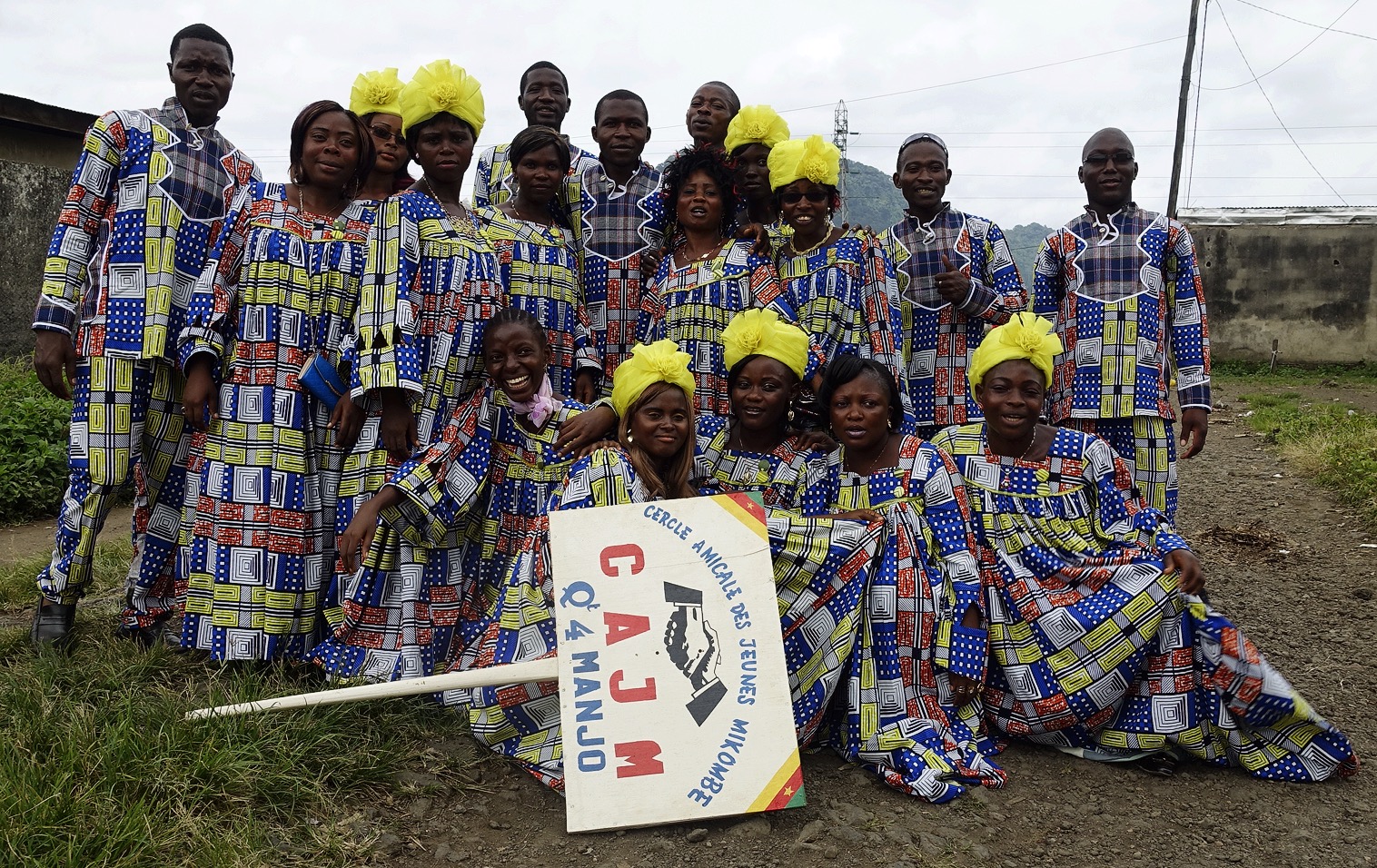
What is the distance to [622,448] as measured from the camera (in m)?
3.69

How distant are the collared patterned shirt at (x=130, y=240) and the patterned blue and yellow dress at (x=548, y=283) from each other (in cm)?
109

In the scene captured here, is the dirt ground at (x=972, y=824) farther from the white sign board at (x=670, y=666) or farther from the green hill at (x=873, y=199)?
the green hill at (x=873, y=199)

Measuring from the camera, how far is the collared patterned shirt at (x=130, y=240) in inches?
157

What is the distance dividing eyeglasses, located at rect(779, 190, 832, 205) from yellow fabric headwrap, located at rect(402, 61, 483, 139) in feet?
4.18

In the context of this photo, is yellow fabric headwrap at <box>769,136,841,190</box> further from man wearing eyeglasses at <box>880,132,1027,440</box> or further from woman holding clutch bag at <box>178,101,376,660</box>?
woman holding clutch bag at <box>178,101,376,660</box>

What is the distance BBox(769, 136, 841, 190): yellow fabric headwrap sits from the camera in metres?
4.23

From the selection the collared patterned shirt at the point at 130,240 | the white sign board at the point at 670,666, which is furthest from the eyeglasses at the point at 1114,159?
the collared patterned shirt at the point at 130,240

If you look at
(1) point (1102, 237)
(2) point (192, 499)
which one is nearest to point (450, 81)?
(2) point (192, 499)

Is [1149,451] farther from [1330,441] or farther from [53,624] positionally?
[1330,441]

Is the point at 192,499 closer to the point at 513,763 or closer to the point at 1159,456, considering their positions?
the point at 513,763

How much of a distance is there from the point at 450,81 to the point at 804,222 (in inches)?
57.7

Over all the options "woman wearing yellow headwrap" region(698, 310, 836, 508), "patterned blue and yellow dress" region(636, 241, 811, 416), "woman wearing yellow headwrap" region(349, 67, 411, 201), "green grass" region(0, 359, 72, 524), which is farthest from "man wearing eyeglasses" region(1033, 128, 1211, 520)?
"green grass" region(0, 359, 72, 524)

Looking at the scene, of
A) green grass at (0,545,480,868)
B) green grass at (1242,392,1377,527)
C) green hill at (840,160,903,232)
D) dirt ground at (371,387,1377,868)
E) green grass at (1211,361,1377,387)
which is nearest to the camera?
green grass at (0,545,480,868)

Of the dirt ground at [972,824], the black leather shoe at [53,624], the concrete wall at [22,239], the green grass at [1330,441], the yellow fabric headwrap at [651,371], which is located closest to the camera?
the dirt ground at [972,824]
